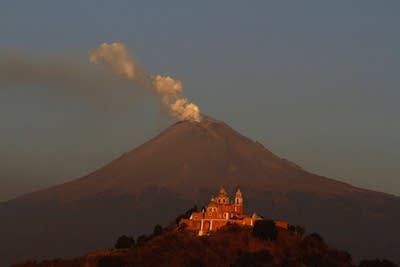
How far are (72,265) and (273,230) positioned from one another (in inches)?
948

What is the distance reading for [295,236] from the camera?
110 metres

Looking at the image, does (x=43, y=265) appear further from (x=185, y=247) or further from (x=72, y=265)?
(x=185, y=247)

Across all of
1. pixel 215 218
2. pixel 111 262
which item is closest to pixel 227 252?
pixel 215 218

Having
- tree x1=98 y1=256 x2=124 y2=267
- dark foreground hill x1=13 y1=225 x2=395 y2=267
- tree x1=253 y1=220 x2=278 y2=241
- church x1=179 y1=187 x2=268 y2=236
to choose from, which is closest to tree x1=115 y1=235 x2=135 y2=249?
dark foreground hill x1=13 y1=225 x2=395 y2=267

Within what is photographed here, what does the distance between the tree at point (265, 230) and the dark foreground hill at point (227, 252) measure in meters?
0.12

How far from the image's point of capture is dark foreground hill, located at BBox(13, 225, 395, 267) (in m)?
101

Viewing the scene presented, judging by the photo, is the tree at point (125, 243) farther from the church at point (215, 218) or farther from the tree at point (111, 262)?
the tree at point (111, 262)

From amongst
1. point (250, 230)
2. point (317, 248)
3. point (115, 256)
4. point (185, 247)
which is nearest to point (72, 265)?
point (115, 256)

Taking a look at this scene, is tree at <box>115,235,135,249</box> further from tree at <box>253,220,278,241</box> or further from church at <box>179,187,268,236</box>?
Answer: tree at <box>253,220,278,241</box>

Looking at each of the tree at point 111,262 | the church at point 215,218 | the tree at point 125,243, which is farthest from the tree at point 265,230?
the tree at point 125,243

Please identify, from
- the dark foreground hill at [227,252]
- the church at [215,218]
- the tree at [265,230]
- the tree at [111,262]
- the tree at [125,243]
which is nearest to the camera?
the dark foreground hill at [227,252]

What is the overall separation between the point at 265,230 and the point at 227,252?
540 centimetres

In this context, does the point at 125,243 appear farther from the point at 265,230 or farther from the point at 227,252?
the point at 265,230

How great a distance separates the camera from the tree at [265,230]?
343 ft
